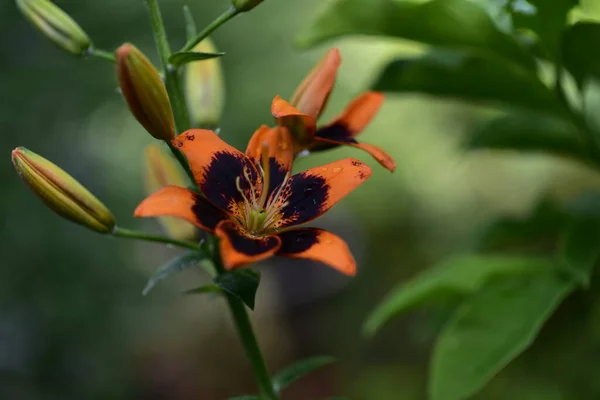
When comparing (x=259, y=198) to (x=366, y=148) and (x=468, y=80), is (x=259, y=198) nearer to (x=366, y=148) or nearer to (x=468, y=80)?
(x=366, y=148)

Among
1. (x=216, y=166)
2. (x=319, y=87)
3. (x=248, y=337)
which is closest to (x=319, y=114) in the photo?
(x=319, y=87)

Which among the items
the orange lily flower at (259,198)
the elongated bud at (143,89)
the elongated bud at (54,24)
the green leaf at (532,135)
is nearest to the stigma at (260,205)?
the orange lily flower at (259,198)

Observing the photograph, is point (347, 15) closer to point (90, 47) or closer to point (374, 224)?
point (90, 47)

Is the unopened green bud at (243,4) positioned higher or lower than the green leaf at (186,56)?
higher

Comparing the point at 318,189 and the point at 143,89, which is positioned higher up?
the point at 143,89

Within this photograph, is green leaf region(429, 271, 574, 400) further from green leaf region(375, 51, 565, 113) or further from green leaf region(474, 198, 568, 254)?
green leaf region(375, 51, 565, 113)

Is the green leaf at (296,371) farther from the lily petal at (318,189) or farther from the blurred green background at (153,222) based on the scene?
the blurred green background at (153,222)
